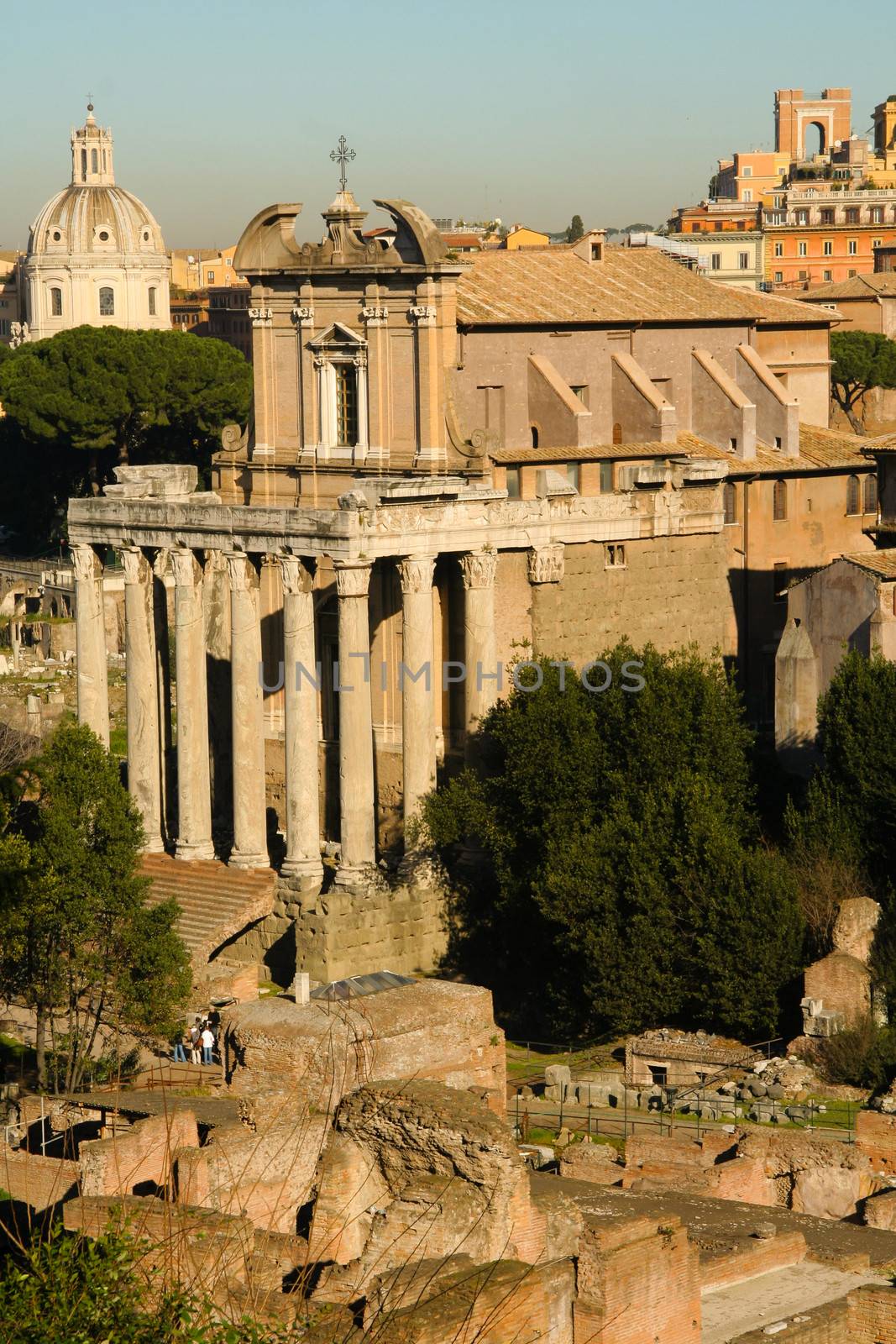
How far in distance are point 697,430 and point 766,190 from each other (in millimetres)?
104960

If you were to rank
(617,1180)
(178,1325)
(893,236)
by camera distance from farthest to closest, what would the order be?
(893,236)
(617,1180)
(178,1325)

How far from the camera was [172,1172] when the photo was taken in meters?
24.8

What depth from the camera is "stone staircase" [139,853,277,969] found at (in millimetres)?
41781

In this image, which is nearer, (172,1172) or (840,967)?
(172,1172)

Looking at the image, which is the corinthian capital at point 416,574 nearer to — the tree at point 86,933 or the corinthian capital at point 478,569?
the corinthian capital at point 478,569

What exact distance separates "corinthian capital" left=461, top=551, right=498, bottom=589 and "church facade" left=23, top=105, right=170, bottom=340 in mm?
98641

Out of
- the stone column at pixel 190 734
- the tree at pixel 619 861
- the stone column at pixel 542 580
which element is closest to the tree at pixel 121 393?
the stone column at pixel 190 734

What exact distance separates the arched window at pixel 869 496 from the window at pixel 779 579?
3.08 m

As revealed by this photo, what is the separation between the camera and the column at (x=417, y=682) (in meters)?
41.5

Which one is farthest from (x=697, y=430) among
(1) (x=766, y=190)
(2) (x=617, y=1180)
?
(1) (x=766, y=190)

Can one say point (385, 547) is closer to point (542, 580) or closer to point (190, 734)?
point (542, 580)

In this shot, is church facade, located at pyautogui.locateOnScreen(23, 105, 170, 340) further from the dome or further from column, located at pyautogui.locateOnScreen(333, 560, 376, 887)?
column, located at pyautogui.locateOnScreen(333, 560, 376, 887)

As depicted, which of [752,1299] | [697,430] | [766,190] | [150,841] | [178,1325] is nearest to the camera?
[178,1325]

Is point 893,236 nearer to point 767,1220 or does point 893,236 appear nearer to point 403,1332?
point 767,1220
